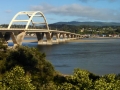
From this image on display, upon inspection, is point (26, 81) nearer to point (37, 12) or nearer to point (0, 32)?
point (0, 32)

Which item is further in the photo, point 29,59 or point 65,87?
point 29,59

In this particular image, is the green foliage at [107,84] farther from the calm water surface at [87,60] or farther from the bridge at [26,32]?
the bridge at [26,32]

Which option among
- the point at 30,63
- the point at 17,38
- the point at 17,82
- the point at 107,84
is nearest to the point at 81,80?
the point at 107,84

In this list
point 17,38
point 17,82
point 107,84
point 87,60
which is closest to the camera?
point 107,84

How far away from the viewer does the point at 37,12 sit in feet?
209

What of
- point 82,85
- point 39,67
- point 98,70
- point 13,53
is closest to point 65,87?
point 82,85

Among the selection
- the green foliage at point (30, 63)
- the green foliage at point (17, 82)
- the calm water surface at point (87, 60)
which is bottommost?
Result: the calm water surface at point (87, 60)

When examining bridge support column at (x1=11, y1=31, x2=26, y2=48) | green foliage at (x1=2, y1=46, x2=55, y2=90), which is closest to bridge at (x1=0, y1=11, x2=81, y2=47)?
bridge support column at (x1=11, y1=31, x2=26, y2=48)

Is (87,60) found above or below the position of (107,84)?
below

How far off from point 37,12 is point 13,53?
45036 millimetres

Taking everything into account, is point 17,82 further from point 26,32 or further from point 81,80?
point 26,32

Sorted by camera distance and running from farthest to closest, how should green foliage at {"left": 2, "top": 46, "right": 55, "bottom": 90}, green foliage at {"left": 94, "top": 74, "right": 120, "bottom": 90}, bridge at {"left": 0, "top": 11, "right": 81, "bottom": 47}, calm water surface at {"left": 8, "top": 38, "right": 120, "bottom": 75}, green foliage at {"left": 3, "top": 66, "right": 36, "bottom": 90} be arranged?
bridge at {"left": 0, "top": 11, "right": 81, "bottom": 47}
calm water surface at {"left": 8, "top": 38, "right": 120, "bottom": 75}
green foliage at {"left": 2, "top": 46, "right": 55, "bottom": 90}
green foliage at {"left": 3, "top": 66, "right": 36, "bottom": 90}
green foliage at {"left": 94, "top": 74, "right": 120, "bottom": 90}

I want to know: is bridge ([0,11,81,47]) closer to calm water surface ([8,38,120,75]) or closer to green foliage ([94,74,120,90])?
calm water surface ([8,38,120,75])

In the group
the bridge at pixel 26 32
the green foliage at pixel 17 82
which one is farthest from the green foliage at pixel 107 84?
the bridge at pixel 26 32
